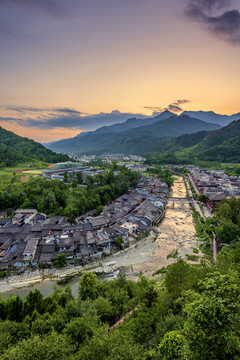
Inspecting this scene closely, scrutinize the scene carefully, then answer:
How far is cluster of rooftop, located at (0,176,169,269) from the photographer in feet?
85.1

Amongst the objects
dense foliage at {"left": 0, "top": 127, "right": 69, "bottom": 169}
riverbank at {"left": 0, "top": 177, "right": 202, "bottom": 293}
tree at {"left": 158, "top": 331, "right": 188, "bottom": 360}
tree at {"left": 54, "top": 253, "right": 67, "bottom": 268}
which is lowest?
riverbank at {"left": 0, "top": 177, "right": 202, "bottom": 293}

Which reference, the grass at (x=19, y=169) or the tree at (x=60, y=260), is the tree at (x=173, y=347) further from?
the grass at (x=19, y=169)

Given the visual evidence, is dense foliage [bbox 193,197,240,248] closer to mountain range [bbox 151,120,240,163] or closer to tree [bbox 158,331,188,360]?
tree [bbox 158,331,188,360]

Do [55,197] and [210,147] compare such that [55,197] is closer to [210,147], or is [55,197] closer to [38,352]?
[38,352]

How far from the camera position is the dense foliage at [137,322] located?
496 cm

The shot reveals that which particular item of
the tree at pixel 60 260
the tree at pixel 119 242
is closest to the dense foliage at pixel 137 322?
the tree at pixel 60 260

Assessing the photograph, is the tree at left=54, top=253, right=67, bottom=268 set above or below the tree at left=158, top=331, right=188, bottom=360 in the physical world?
below

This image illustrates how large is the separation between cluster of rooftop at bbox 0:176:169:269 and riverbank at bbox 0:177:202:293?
1.66m

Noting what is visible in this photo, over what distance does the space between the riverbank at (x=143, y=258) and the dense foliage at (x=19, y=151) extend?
56.8 metres

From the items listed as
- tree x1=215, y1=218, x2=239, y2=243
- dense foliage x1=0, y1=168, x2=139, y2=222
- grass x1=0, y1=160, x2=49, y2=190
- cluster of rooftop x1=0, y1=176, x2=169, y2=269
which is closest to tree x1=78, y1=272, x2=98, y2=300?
cluster of rooftop x1=0, y1=176, x2=169, y2=269

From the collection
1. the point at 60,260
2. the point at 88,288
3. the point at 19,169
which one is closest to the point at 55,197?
the point at 60,260

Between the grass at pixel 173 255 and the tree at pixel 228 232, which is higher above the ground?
the tree at pixel 228 232

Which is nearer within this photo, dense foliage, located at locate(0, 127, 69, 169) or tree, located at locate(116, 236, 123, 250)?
tree, located at locate(116, 236, 123, 250)

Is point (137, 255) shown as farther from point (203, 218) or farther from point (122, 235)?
point (203, 218)
